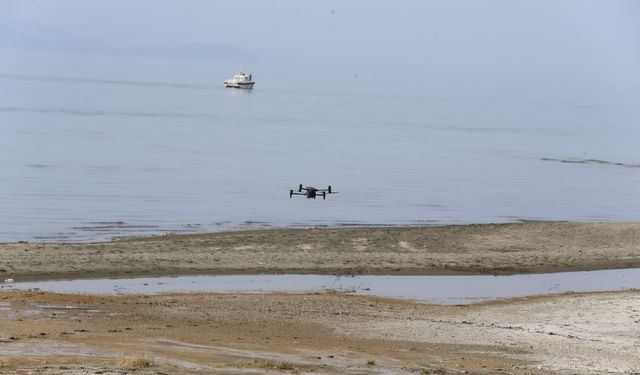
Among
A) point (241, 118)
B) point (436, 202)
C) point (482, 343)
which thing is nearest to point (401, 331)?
point (482, 343)

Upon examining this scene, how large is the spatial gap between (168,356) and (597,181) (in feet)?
195

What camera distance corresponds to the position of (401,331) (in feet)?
75.8

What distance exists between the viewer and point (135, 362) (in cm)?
1689

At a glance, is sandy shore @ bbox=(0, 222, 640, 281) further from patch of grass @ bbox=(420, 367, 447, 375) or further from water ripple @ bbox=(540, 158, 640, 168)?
water ripple @ bbox=(540, 158, 640, 168)

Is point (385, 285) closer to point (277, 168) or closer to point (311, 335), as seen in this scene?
point (311, 335)

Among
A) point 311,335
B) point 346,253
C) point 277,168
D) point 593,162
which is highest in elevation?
point 593,162

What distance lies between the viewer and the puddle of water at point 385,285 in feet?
92.7

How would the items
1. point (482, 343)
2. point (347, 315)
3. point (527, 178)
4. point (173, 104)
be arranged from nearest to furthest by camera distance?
1. point (482, 343)
2. point (347, 315)
3. point (527, 178)
4. point (173, 104)

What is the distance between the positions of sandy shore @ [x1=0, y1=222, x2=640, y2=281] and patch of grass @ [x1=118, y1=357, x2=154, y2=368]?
456 inches

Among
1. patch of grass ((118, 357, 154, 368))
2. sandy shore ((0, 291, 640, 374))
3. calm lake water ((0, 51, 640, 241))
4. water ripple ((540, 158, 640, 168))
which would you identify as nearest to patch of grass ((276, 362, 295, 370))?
sandy shore ((0, 291, 640, 374))

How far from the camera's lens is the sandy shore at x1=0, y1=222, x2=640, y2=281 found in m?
30.6

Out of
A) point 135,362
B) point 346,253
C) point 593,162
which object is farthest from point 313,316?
point 593,162

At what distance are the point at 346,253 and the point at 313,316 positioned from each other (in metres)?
10.2

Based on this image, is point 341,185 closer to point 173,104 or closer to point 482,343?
point 482,343
